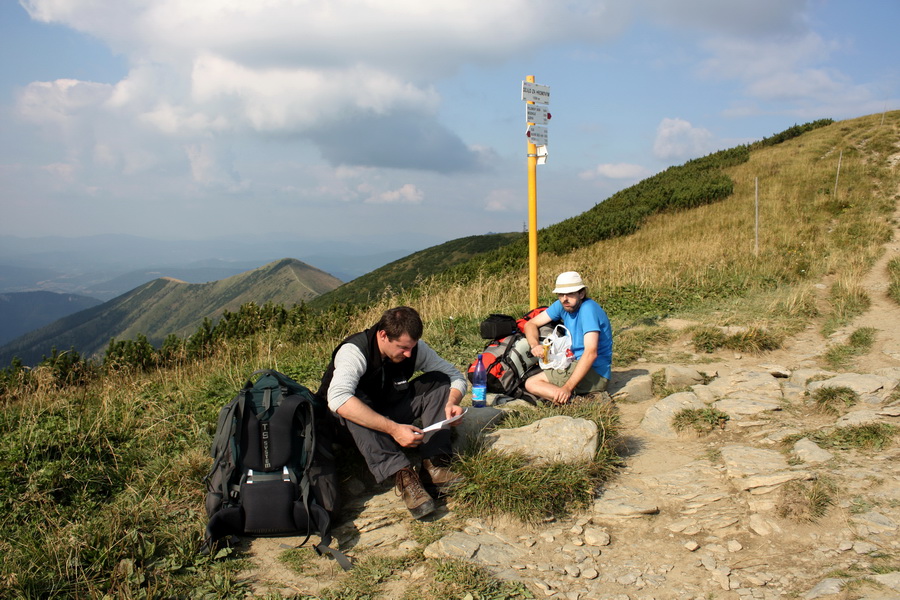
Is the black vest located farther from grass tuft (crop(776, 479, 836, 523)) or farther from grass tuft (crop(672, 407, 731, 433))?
grass tuft (crop(776, 479, 836, 523))

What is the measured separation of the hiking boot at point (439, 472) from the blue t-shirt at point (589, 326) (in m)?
1.91

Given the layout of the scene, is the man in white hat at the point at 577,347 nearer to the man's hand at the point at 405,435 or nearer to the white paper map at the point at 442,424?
the white paper map at the point at 442,424

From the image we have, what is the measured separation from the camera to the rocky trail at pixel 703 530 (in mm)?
2680

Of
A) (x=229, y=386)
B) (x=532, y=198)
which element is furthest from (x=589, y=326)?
(x=229, y=386)

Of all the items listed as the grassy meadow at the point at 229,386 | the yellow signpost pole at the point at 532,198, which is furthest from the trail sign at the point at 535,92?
the grassy meadow at the point at 229,386

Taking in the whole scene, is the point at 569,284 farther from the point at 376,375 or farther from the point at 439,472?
the point at 439,472

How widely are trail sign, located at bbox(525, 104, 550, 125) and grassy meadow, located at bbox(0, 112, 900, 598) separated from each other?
2851mm

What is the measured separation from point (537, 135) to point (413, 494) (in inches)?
187

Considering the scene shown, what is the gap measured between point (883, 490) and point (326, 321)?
7.97m

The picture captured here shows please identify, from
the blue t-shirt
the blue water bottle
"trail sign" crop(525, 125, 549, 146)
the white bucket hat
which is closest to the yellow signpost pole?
"trail sign" crop(525, 125, 549, 146)

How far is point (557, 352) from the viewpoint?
5191 millimetres

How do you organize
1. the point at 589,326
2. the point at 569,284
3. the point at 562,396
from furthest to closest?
the point at 569,284 → the point at 589,326 → the point at 562,396

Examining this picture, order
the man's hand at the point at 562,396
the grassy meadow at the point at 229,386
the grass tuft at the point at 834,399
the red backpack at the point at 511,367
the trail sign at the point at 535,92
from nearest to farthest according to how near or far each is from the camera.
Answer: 1. the grassy meadow at the point at 229,386
2. the grass tuft at the point at 834,399
3. the man's hand at the point at 562,396
4. the red backpack at the point at 511,367
5. the trail sign at the point at 535,92

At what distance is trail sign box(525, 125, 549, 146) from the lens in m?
6.67
